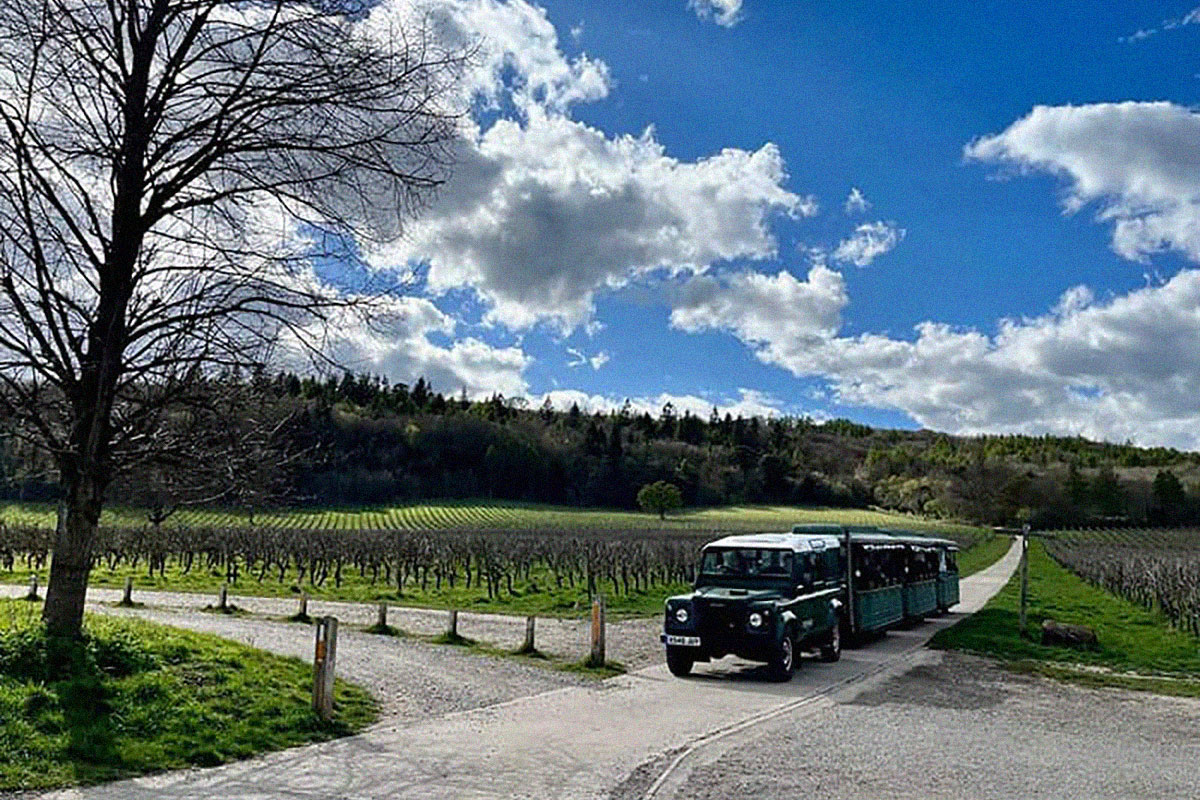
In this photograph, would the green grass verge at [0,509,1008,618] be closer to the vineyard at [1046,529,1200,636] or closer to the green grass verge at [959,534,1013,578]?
the vineyard at [1046,529,1200,636]

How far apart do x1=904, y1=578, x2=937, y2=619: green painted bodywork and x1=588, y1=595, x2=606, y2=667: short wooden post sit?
10773 mm

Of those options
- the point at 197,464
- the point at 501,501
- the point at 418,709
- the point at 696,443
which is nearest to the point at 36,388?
the point at 197,464

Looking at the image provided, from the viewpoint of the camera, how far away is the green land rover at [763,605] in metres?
16.4

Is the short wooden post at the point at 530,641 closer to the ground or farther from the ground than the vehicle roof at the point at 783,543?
closer to the ground

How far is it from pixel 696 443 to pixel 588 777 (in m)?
145

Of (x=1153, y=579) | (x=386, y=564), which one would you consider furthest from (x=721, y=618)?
(x=386, y=564)

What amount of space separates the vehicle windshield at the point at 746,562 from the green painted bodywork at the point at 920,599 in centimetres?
831

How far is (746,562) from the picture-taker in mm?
18750

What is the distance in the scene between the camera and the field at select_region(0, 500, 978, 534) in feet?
247

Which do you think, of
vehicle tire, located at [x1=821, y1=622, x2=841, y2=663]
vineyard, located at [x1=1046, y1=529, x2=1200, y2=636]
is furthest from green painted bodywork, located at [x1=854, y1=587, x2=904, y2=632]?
vineyard, located at [x1=1046, y1=529, x2=1200, y2=636]

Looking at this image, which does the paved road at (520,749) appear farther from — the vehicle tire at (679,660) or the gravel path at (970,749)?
the gravel path at (970,749)

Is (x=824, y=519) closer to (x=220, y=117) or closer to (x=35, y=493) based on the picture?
(x=35, y=493)

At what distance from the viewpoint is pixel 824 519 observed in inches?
3605

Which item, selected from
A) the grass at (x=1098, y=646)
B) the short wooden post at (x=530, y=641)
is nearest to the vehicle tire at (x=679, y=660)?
the short wooden post at (x=530, y=641)
